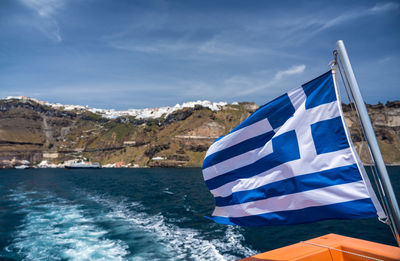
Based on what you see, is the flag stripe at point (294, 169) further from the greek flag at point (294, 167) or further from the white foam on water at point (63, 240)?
the white foam on water at point (63, 240)

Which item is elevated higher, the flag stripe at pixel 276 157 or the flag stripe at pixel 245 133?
the flag stripe at pixel 245 133

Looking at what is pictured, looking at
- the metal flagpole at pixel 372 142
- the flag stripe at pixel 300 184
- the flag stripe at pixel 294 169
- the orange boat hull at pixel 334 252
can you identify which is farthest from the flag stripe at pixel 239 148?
the orange boat hull at pixel 334 252

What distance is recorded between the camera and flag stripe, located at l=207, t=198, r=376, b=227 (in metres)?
3.76

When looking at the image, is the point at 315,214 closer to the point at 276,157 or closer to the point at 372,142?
the point at 276,157

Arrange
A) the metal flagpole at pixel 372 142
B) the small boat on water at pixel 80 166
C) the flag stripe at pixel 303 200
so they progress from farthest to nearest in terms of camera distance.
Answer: the small boat on water at pixel 80 166, the flag stripe at pixel 303 200, the metal flagpole at pixel 372 142

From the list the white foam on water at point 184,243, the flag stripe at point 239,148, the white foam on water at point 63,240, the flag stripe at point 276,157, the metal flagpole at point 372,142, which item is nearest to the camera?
the metal flagpole at point 372,142

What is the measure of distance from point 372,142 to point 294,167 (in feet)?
4.77

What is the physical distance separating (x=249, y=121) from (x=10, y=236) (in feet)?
55.4

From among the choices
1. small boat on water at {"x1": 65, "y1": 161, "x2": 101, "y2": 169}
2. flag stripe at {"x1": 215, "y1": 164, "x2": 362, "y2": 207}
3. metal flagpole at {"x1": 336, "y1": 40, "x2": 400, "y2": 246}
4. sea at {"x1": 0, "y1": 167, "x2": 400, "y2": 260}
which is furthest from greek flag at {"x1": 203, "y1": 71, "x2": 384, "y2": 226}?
small boat on water at {"x1": 65, "y1": 161, "x2": 101, "y2": 169}

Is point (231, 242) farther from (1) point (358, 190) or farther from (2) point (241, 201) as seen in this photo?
(1) point (358, 190)

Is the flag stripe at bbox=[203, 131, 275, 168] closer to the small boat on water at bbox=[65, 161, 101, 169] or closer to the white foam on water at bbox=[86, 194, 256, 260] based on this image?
the white foam on water at bbox=[86, 194, 256, 260]

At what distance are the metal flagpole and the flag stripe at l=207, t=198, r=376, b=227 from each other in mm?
348

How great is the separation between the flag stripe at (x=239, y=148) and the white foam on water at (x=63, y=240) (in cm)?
811

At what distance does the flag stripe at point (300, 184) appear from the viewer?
399 centimetres
